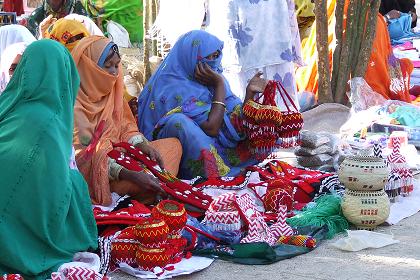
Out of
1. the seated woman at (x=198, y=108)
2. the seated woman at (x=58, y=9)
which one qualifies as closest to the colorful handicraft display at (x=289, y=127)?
the seated woman at (x=198, y=108)

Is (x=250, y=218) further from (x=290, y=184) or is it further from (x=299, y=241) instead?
(x=290, y=184)

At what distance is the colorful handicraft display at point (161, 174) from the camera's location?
4660 mm

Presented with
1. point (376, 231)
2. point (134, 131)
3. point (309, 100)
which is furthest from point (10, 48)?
point (309, 100)

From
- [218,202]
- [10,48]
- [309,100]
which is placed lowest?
[309,100]

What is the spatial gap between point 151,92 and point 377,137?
6.11 feet

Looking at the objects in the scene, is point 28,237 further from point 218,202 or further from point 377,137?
point 377,137

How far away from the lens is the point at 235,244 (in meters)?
4.18

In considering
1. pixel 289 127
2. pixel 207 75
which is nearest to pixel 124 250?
pixel 289 127

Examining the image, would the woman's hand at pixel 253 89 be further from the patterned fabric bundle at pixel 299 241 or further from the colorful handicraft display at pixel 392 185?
the patterned fabric bundle at pixel 299 241

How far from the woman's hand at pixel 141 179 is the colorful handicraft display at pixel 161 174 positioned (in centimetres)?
5

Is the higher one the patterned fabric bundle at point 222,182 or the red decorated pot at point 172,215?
the red decorated pot at point 172,215

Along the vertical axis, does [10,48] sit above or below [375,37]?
above

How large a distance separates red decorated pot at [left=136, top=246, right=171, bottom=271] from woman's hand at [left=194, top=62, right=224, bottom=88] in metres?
1.95

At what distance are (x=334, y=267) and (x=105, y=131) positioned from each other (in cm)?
161
